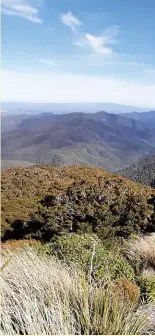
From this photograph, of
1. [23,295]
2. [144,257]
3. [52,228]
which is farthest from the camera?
[52,228]

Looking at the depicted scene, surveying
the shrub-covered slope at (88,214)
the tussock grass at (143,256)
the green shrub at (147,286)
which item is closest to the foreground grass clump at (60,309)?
the green shrub at (147,286)

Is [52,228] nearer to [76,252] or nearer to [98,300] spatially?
[76,252]

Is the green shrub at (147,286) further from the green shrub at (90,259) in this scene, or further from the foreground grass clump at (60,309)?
the foreground grass clump at (60,309)

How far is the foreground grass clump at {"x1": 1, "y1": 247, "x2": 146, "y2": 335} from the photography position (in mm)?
2834

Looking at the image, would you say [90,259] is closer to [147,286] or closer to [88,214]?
[147,286]

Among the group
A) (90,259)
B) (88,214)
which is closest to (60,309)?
(90,259)

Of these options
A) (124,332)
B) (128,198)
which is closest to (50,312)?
(124,332)

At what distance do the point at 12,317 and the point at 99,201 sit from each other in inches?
304

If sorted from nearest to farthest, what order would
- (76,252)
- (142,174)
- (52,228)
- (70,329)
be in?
(70,329), (76,252), (52,228), (142,174)

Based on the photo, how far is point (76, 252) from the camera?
526cm

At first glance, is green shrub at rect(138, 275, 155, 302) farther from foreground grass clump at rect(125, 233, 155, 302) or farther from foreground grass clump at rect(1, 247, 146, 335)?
foreground grass clump at rect(1, 247, 146, 335)

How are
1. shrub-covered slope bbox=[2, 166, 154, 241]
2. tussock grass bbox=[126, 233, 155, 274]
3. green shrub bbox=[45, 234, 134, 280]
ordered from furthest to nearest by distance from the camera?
shrub-covered slope bbox=[2, 166, 154, 241] < tussock grass bbox=[126, 233, 155, 274] < green shrub bbox=[45, 234, 134, 280]

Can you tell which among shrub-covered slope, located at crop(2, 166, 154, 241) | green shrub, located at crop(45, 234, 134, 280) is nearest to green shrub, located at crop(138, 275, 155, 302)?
green shrub, located at crop(45, 234, 134, 280)

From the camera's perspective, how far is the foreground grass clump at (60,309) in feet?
9.30
